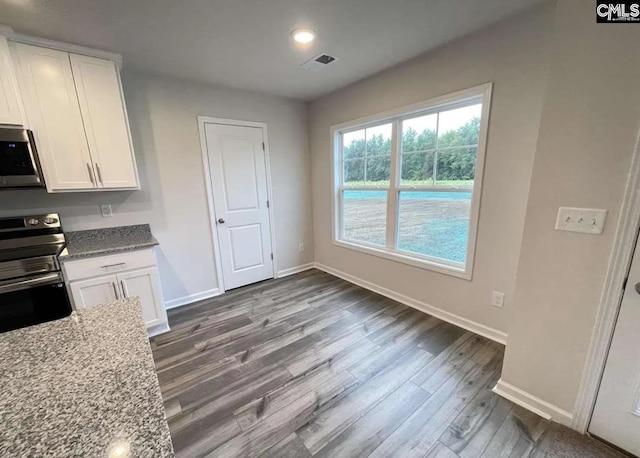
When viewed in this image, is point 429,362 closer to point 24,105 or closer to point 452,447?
point 452,447

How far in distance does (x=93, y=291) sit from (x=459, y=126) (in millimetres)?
3401

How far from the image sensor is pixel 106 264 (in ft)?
6.97

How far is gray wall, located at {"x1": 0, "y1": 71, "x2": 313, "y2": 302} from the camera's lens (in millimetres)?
2420

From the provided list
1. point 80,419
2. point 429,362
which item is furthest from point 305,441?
point 80,419

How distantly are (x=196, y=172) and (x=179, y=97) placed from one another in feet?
2.58

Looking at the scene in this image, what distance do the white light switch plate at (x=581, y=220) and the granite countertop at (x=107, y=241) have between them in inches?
115

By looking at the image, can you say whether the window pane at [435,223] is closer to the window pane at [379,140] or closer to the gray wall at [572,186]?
the window pane at [379,140]

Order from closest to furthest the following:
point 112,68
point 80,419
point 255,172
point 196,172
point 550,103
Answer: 1. point 80,419
2. point 550,103
3. point 112,68
4. point 196,172
5. point 255,172

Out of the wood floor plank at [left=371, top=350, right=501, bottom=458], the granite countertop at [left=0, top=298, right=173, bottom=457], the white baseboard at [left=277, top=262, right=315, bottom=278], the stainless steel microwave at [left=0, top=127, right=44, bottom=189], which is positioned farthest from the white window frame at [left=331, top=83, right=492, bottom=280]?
the stainless steel microwave at [left=0, top=127, right=44, bottom=189]

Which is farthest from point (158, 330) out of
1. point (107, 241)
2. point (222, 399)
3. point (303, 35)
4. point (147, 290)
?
point (303, 35)

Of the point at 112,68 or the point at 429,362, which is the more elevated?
the point at 112,68

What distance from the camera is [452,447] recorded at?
4.50ft

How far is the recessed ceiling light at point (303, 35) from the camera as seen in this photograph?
1.90 meters

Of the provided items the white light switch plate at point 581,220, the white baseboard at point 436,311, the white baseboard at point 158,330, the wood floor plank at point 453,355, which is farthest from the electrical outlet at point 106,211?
the white light switch plate at point 581,220
